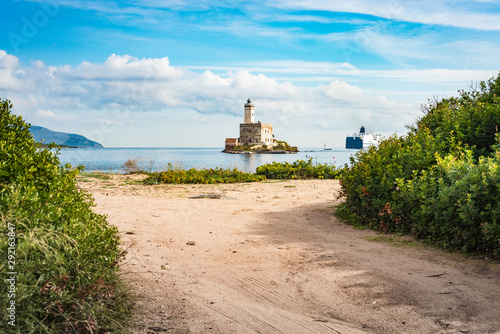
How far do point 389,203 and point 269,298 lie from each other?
3873mm

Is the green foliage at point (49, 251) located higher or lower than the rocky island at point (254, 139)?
lower

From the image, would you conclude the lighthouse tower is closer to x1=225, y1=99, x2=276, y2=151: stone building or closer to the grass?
x1=225, y1=99, x2=276, y2=151: stone building

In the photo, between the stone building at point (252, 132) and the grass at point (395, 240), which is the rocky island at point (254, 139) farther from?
the grass at point (395, 240)

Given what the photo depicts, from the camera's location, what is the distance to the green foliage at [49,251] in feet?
9.53

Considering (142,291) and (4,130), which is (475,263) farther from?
(4,130)

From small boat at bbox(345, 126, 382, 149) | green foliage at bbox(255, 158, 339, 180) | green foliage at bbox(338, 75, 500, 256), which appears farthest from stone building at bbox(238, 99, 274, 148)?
green foliage at bbox(338, 75, 500, 256)

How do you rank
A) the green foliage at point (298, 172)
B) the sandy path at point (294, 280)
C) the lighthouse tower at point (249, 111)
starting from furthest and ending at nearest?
the lighthouse tower at point (249, 111), the green foliage at point (298, 172), the sandy path at point (294, 280)

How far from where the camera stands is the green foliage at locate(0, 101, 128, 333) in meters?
2.91

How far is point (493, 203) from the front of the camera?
579 centimetres

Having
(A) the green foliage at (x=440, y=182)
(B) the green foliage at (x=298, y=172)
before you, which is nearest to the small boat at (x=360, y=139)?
(B) the green foliage at (x=298, y=172)

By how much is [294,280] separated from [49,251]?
3006 millimetres

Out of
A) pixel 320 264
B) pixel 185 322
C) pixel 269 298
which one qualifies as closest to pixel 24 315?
pixel 185 322

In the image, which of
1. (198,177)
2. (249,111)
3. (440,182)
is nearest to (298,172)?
(198,177)

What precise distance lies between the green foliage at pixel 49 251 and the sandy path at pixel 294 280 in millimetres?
644
